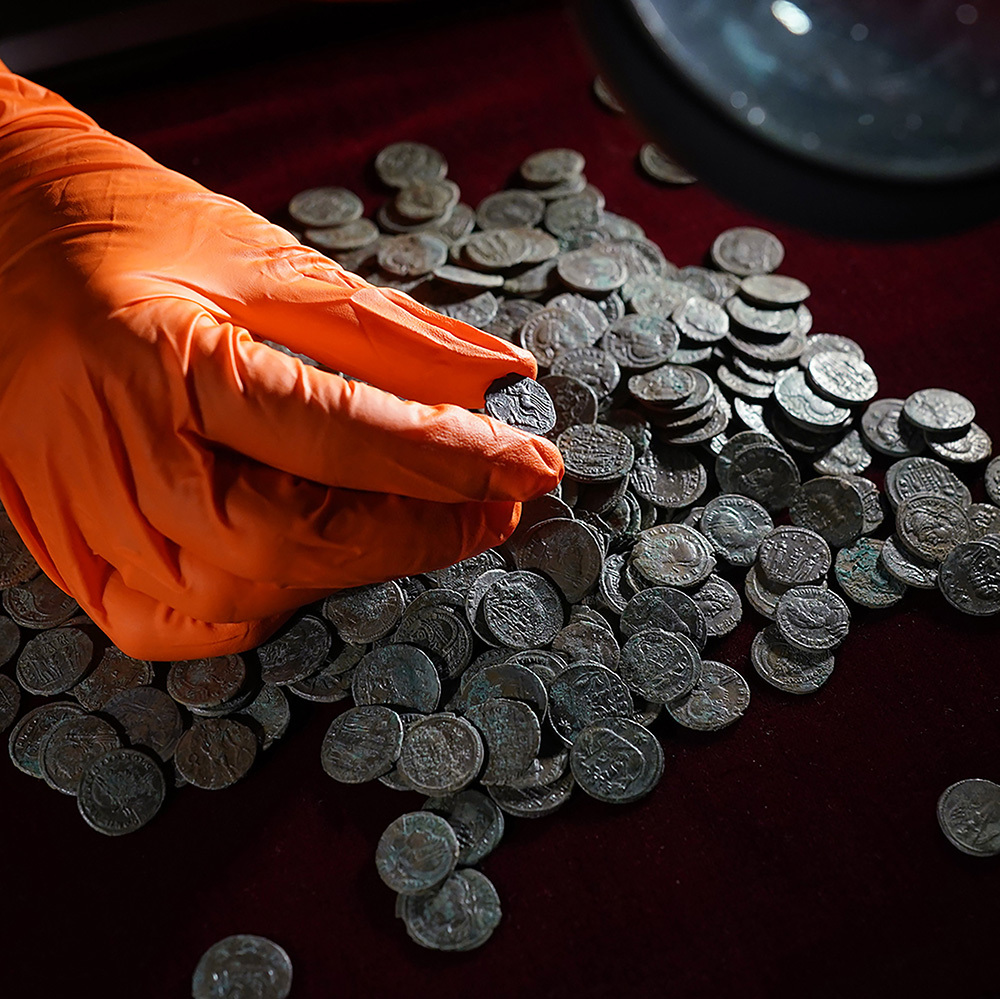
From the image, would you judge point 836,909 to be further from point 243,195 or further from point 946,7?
point 243,195

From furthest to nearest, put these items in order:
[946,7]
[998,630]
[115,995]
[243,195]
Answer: [243,195], [998,630], [115,995], [946,7]

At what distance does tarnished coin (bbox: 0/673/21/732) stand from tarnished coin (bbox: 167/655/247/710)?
303 millimetres

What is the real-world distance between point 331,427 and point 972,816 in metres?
1.29

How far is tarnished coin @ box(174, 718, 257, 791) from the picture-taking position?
1.88 meters

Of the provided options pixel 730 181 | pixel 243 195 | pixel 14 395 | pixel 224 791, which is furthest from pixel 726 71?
pixel 243 195

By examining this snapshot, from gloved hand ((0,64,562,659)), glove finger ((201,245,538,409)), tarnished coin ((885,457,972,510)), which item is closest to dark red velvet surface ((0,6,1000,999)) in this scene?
tarnished coin ((885,457,972,510))

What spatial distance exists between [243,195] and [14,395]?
1593 mm

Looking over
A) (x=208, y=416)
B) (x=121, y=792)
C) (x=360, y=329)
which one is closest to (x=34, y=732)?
(x=121, y=792)

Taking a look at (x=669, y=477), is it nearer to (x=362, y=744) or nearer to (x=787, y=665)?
(x=787, y=665)

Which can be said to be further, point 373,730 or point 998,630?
point 998,630

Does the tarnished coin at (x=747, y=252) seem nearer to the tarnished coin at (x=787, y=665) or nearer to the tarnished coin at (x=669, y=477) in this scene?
the tarnished coin at (x=669, y=477)

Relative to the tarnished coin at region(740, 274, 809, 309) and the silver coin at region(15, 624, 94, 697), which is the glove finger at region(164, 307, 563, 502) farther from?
the tarnished coin at region(740, 274, 809, 309)

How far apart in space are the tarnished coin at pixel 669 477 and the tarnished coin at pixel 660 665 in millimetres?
330

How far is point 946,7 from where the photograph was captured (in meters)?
0.89
